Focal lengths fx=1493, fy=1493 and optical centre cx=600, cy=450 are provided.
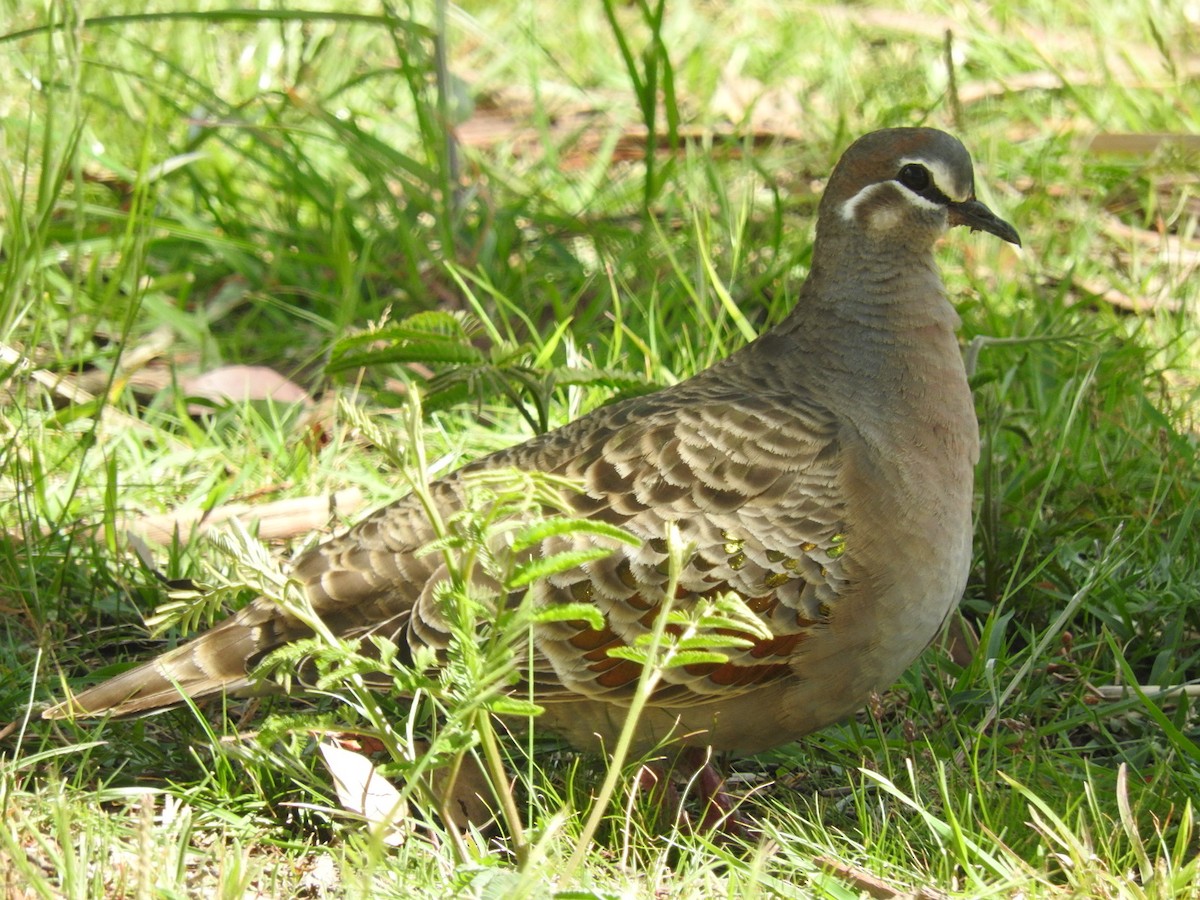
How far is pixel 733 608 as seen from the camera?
2.33m

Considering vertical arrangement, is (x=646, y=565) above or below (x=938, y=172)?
below

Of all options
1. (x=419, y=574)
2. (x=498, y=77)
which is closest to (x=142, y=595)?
(x=419, y=574)

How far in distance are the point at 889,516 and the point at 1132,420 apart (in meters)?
1.50

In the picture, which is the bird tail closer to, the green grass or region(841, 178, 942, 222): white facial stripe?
the green grass

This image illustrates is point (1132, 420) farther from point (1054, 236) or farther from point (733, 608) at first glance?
point (733, 608)

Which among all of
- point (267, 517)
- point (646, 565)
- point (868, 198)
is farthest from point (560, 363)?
point (646, 565)

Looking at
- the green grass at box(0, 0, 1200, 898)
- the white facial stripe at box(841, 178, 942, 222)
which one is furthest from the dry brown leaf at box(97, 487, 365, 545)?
the white facial stripe at box(841, 178, 942, 222)

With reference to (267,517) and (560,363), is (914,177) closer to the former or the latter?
(560,363)

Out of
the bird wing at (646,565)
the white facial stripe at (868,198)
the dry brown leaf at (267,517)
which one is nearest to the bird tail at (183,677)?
the bird wing at (646,565)

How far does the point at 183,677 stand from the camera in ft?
10.8

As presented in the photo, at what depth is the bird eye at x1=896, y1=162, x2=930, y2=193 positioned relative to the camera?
12.0ft

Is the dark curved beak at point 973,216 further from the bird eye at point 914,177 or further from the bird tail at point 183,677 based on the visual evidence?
the bird tail at point 183,677

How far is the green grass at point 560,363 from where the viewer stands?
287 cm

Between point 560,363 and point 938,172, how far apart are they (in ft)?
4.81
